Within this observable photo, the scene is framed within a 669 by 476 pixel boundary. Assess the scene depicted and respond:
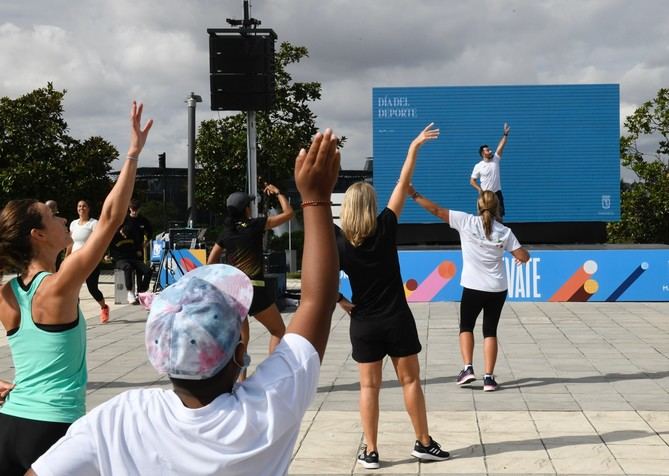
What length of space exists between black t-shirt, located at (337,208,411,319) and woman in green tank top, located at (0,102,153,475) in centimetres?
226

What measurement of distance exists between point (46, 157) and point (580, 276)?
19.4 meters

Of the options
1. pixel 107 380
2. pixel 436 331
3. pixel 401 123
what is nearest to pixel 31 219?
pixel 107 380

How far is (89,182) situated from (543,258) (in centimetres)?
1747

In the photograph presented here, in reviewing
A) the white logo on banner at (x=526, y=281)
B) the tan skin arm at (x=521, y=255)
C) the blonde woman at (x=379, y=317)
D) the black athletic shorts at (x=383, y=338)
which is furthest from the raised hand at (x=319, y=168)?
the white logo on banner at (x=526, y=281)

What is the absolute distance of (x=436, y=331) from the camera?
11289 mm

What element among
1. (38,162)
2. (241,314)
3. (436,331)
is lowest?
(436,331)

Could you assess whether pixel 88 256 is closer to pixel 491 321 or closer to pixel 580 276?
pixel 491 321

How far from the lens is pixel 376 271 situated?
5.06 meters

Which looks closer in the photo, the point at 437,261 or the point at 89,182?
the point at 437,261

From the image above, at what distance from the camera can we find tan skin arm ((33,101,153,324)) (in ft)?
9.02

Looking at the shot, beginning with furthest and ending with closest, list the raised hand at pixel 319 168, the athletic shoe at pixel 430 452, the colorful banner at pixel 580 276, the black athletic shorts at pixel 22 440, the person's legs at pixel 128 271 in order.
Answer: the colorful banner at pixel 580 276 < the person's legs at pixel 128 271 < the athletic shoe at pixel 430 452 < the black athletic shorts at pixel 22 440 < the raised hand at pixel 319 168

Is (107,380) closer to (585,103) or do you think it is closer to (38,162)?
(585,103)

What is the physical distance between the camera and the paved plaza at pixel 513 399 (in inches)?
203

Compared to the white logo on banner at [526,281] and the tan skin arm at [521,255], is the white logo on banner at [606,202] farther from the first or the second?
the tan skin arm at [521,255]
